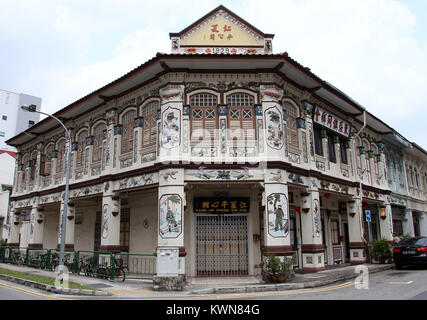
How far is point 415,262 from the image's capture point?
16.2 meters

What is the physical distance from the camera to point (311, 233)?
15469mm

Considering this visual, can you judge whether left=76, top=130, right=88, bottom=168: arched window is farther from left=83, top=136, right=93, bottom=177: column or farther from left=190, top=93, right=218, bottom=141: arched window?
left=190, top=93, right=218, bottom=141: arched window

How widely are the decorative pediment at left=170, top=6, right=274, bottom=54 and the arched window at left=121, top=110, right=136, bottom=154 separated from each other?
370 cm

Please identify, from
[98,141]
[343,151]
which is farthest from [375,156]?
[98,141]

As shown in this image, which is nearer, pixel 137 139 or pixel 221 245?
pixel 221 245

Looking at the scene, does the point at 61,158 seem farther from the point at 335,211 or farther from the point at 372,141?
the point at 372,141

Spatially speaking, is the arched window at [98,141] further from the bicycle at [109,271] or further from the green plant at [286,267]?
the green plant at [286,267]

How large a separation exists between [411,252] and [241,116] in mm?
10061

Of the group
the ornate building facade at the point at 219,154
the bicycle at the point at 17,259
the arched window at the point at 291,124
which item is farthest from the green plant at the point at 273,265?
the bicycle at the point at 17,259

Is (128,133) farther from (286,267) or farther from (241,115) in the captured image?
(286,267)
